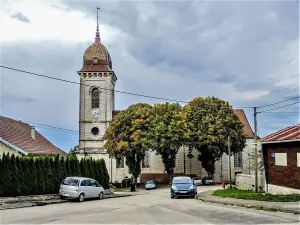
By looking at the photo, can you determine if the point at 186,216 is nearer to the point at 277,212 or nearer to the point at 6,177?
the point at 277,212

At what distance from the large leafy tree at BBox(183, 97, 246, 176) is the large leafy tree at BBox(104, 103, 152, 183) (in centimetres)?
615

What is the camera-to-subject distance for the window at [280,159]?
80.2ft

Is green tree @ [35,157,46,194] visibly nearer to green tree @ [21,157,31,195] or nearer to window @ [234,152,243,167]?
green tree @ [21,157,31,195]

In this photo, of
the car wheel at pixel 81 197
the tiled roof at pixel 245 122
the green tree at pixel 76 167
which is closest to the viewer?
the car wheel at pixel 81 197

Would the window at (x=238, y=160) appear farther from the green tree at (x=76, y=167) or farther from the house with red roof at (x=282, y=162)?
the green tree at (x=76, y=167)

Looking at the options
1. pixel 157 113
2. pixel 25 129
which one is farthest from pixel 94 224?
pixel 157 113

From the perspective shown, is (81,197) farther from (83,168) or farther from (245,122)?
(245,122)

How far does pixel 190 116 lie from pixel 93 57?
65.1 ft

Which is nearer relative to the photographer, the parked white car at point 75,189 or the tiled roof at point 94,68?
the parked white car at point 75,189

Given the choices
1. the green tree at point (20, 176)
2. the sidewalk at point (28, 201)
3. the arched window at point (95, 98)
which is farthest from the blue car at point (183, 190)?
the arched window at point (95, 98)

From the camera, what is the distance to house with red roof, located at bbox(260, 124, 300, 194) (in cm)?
2286

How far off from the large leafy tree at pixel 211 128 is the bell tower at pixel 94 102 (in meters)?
13.8

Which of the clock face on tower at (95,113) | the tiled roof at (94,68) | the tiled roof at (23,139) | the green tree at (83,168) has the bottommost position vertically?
the green tree at (83,168)

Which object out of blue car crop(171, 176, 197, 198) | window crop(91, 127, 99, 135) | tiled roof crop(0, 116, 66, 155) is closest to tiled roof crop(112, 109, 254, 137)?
window crop(91, 127, 99, 135)
